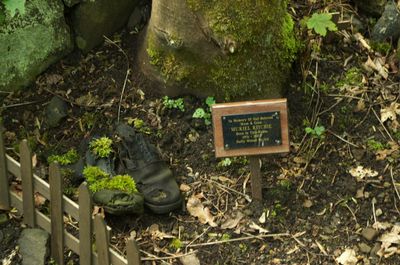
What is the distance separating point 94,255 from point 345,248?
141 cm

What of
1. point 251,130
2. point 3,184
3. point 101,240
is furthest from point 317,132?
point 3,184

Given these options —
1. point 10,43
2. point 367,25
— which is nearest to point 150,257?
point 10,43

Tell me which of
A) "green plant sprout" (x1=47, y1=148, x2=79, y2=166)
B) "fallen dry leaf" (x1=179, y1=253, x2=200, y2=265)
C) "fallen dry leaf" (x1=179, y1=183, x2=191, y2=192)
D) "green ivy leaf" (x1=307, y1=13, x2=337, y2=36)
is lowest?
"fallen dry leaf" (x1=179, y1=253, x2=200, y2=265)

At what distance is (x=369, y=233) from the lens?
4.07 meters

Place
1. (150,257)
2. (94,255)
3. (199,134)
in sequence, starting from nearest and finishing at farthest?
(94,255) → (150,257) → (199,134)

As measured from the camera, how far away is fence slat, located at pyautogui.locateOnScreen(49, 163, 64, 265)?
146 inches

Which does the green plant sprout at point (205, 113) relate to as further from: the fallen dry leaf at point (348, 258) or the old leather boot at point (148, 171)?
the fallen dry leaf at point (348, 258)

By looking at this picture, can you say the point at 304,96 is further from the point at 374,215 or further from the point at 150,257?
the point at 150,257

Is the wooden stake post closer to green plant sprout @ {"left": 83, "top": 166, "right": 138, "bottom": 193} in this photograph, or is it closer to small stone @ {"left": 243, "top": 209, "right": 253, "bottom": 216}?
small stone @ {"left": 243, "top": 209, "right": 253, "bottom": 216}

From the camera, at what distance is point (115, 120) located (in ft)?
15.5

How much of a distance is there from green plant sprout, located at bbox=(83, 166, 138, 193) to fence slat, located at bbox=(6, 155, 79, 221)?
0.37 meters

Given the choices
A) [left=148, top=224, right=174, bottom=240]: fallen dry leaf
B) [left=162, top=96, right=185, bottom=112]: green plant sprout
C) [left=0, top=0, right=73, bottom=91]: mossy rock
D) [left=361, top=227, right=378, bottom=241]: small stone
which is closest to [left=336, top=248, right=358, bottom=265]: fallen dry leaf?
[left=361, top=227, right=378, bottom=241]: small stone

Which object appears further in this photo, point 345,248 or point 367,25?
point 367,25

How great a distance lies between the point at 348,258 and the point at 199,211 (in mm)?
910
